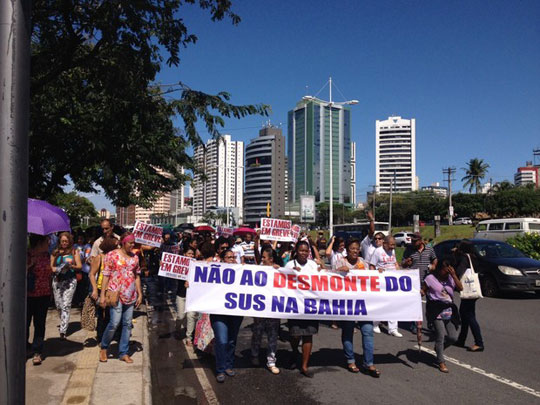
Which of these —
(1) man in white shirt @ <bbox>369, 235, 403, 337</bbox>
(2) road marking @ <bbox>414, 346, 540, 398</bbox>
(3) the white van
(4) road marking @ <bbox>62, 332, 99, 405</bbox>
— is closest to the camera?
(4) road marking @ <bbox>62, 332, 99, 405</bbox>

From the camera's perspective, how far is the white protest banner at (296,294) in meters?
6.69

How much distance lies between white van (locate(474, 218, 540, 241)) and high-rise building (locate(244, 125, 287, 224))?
5353 inches

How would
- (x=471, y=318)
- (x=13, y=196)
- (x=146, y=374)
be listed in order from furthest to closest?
(x=471, y=318) → (x=146, y=374) → (x=13, y=196)

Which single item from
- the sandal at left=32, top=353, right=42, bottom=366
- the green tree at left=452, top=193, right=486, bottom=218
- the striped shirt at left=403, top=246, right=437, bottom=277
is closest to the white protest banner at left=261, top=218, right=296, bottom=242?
the striped shirt at left=403, top=246, right=437, bottom=277

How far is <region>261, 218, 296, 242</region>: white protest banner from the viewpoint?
1205 cm

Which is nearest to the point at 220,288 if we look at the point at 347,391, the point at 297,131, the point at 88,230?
the point at 347,391

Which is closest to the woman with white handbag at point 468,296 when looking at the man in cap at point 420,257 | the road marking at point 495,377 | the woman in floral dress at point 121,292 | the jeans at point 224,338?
the road marking at point 495,377

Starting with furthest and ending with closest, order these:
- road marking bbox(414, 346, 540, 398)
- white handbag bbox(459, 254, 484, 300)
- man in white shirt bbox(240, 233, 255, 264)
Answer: man in white shirt bbox(240, 233, 255, 264) → white handbag bbox(459, 254, 484, 300) → road marking bbox(414, 346, 540, 398)

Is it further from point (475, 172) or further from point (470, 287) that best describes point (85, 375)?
point (475, 172)

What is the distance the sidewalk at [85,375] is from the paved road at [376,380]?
25 cm

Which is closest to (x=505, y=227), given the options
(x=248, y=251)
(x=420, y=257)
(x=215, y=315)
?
→ (x=248, y=251)

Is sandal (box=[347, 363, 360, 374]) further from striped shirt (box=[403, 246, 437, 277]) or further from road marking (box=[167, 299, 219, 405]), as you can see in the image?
striped shirt (box=[403, 246, 437, 277])

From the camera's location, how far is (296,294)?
6.77 m

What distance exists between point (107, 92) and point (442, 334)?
23.2 ft
